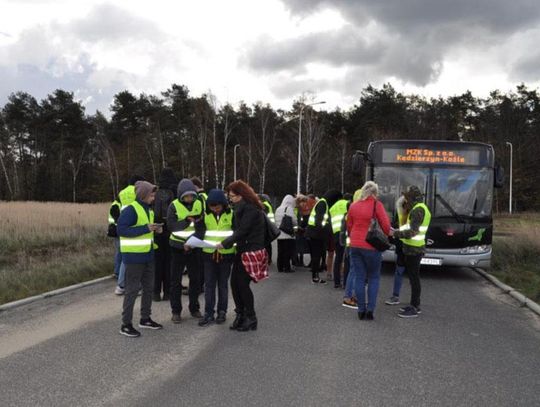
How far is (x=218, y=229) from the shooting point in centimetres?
651

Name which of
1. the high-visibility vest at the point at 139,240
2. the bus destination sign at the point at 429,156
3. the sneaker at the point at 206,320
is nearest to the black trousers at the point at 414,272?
the sneaker at the point at 206,320

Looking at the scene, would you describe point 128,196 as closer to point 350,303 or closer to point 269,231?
point 269,231

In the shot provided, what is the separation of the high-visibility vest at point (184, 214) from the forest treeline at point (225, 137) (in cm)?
4473

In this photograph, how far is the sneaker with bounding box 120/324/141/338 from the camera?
239 inches

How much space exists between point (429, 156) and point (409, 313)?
15.6 ft

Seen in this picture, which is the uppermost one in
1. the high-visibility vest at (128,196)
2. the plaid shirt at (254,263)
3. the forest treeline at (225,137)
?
the forest treeline at (225,137)

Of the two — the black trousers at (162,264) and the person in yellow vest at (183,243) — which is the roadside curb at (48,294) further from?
the person in yellow vest at (183,243)

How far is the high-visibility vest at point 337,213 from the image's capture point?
973 cm

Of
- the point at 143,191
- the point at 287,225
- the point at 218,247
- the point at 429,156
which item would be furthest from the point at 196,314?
the point at 429,156

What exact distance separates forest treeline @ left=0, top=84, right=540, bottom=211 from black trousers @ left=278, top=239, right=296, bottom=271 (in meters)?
40.5

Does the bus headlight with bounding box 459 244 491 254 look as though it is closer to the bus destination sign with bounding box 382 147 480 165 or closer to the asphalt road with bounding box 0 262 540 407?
the bus destination sign with bounding box 382 147 480 165

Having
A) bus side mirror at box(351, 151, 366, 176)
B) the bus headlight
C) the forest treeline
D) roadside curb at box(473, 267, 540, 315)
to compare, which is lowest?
roadside curb at box(473, 267, 540, 315)

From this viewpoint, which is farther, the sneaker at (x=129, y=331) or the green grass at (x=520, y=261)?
the green grass at (x=520, y=261)

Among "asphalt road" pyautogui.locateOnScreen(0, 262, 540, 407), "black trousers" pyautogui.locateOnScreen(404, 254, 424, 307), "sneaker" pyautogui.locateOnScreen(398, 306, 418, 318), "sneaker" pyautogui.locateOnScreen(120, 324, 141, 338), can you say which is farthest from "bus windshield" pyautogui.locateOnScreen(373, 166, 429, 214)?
"sneaker" pyautogui.locateOnScreen(120, 324, 141, 338)
